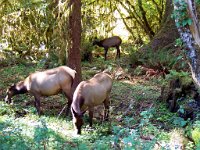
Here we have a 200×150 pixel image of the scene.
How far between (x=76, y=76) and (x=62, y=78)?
44.1 inches

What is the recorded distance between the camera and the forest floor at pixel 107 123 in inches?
246

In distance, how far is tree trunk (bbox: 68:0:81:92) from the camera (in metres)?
10.9

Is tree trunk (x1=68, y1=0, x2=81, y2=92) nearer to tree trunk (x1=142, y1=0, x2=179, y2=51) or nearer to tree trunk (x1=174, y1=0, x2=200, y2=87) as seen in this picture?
tree trunk (x1=174, y1=0, x2=200, y2=87)

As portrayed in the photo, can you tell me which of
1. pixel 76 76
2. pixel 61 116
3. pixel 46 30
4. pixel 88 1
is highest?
pixel 88 1

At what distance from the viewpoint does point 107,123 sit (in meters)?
9.27

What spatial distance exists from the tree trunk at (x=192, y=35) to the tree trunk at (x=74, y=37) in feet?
12.8

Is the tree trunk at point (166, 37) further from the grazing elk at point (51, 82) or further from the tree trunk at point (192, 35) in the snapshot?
the tree trunk at point (192, 35)

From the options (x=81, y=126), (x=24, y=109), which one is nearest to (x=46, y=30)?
(x=24, y=109)

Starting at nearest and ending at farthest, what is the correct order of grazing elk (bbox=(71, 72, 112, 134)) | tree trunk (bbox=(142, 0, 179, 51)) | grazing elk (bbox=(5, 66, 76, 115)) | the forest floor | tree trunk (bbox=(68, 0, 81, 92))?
the forest floor < grazing elk (bbox=(71, 72, 112, 134)) < grazing elk (bbox=(5, 66, 76, 115)) < tree trunk (bbox=(68, 0, 81, 92)) < tree trunk (bbox=(142, 0, 179, 51))

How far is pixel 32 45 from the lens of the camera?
56.5 ft

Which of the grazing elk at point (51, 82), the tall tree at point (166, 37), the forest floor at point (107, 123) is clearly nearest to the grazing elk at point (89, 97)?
the forest floor at point (107, 123)

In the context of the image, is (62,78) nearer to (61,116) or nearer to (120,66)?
(61,116)

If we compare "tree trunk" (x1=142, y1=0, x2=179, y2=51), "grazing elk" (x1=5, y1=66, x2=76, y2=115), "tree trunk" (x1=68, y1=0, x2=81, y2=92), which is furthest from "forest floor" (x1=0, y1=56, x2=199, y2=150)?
"tree trunk" (x1=142, y1=0, x2=179, y2=51)

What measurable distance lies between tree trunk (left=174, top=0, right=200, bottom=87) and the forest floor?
1.14 m
